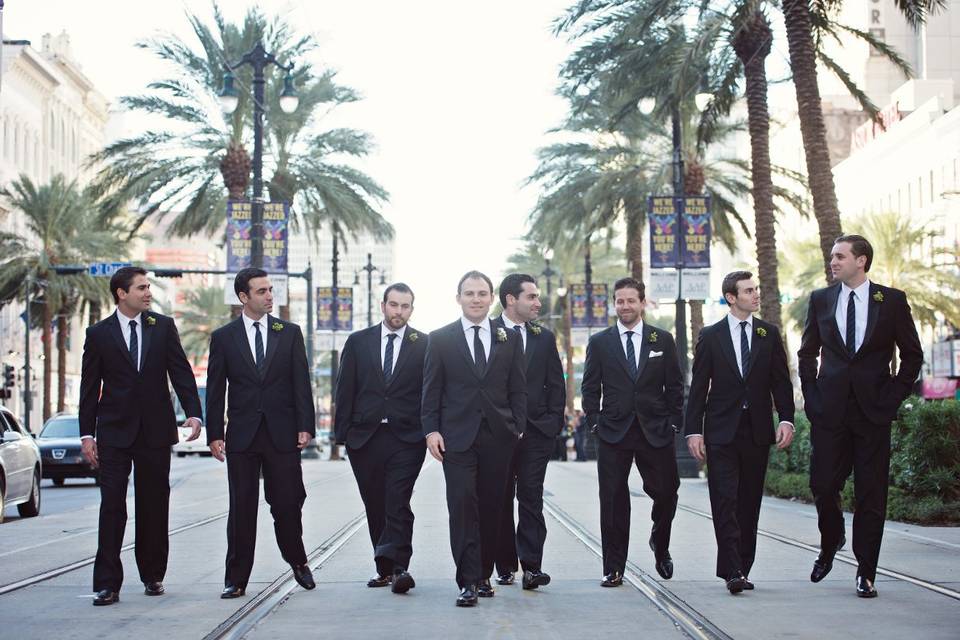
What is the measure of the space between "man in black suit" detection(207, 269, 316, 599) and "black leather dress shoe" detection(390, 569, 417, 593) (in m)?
0.69

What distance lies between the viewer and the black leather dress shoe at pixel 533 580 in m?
9.90

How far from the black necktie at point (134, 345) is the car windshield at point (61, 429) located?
21.9 m

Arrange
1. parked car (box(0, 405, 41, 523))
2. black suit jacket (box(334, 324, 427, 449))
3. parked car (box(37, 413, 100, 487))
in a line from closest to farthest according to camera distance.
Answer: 1. black suit jacket (box(334, 324, 427, 449))
2. parked car (box(0, 405, 41, 523))
3. parked car (box(37, 413, 100, 487))

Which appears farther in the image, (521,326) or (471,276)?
(521,326)

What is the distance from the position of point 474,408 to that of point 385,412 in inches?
39.8

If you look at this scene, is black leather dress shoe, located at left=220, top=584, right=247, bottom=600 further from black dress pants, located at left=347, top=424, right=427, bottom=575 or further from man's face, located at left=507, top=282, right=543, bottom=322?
man's face, located at left=507, top=282, right=543, bottom=322

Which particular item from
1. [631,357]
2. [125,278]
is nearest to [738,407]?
[631,357]

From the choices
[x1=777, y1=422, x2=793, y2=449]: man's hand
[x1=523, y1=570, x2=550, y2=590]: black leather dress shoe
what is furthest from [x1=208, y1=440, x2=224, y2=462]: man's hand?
[x1=777, y1=422, x2=793, y2=449]: man's hand

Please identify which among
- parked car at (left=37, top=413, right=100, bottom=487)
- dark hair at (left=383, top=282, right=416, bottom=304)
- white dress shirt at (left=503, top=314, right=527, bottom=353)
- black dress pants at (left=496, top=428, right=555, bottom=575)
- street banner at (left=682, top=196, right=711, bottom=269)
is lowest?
parked car at (left=37, top=413, right=100, bottom=487)

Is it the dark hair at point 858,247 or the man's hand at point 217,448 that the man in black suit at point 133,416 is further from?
the dark hair at point 858,247

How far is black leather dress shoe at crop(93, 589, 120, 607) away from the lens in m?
9.20

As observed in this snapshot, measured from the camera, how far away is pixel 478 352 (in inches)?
376

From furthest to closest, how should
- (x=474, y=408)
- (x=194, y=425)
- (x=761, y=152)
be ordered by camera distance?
(x=761, y=152)
(x=194, y=425)
(x=474, y=408)

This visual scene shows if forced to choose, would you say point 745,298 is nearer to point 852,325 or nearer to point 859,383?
point 852,325
